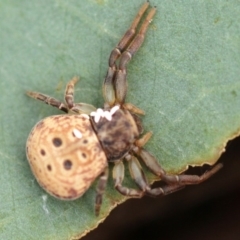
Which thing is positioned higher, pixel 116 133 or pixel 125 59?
pixel 125 59

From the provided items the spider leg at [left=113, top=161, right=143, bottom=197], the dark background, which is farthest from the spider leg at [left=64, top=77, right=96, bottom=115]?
the dark background

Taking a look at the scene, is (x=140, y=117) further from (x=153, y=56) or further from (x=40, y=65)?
(x=40, y=65)

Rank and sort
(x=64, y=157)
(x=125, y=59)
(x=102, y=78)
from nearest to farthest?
(x=64, y=157)
(x=125, y=59)
(x=102, y=78)

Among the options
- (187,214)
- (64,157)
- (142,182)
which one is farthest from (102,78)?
(187,214)

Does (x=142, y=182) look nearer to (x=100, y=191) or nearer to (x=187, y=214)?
(x=100, y=191)

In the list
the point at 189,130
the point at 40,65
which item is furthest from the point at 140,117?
the point at 40,65

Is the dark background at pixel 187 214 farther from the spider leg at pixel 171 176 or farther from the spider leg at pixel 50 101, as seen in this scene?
the spider leg at pixel 50 101
